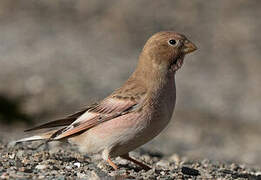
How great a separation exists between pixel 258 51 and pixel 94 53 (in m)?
6.59

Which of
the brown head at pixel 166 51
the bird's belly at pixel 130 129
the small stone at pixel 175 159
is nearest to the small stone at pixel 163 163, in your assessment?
the small stone at pixel 175 159

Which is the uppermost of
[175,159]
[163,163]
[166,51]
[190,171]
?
[166,51]

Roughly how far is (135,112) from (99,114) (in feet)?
2.21

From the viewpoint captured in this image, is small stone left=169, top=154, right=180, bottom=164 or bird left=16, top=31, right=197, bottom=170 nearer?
bird left=16, top=31, right=197, bottom=170

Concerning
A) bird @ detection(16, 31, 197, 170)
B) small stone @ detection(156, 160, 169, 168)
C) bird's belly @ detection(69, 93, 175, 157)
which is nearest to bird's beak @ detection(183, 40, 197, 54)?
bird @ detection(16, 31, 197, 170)

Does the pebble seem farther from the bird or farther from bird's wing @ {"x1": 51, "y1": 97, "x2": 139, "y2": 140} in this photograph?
bird's wing @ {"x1": 51, "y1": 97, "x2": 139, "y2": 140}

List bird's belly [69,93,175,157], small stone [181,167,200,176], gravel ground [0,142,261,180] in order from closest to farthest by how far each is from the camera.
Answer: gravel ground [0,142,261,180], bird's belly [69,93,175,157], small stone [181,167,200,176]

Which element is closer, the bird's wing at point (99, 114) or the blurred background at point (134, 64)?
the bird's wing at point (99, 114)

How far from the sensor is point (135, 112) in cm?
813

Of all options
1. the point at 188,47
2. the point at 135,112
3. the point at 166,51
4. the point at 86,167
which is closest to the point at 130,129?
the point at 135,112

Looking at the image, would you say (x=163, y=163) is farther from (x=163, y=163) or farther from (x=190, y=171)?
(x=190, y=171)

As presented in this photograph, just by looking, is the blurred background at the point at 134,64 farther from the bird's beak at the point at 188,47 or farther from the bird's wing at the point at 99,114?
the bird's beak at the point at 188,47

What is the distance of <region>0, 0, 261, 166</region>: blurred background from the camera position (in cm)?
1694

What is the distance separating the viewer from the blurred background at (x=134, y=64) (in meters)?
16.9
